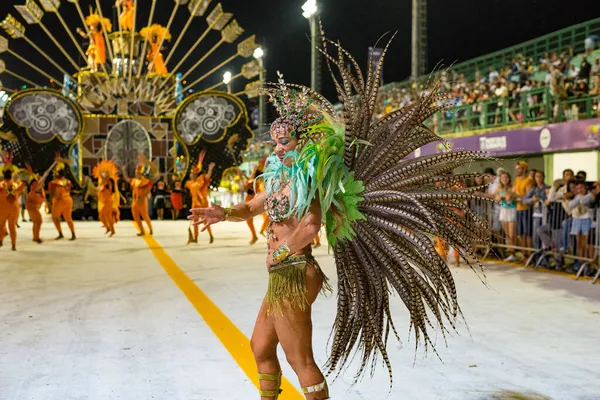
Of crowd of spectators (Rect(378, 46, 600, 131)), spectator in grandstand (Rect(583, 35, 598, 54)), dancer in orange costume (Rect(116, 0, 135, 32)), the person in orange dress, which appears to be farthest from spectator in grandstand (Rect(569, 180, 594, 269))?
dancer in orange costume (Rect(116, 0, 135, 32))

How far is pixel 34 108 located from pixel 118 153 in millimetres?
3225

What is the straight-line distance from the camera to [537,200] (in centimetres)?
1106

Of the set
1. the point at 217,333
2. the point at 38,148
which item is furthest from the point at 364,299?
the point at 38,148

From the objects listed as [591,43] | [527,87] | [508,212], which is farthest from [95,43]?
[508,212]

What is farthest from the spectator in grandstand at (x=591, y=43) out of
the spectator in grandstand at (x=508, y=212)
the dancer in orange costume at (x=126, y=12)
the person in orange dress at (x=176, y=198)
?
the dancer in orange costume at (x=126, y=12)

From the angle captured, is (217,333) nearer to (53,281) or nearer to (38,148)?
(53,281)

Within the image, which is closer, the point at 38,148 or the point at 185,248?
the point at 185,248

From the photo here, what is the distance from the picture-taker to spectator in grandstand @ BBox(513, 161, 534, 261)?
36.9 ft

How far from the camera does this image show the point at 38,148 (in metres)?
24.1

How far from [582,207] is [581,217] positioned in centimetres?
14

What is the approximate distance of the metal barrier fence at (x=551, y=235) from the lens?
380 inches

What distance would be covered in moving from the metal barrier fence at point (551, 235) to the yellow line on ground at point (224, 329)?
3.99 metres

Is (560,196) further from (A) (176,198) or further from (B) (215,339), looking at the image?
(A) (176,198)

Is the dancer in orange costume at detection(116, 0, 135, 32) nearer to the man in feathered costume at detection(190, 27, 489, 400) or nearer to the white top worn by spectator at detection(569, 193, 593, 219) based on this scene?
the white top worn by spectator at detection(569, 193, 593, 219)
